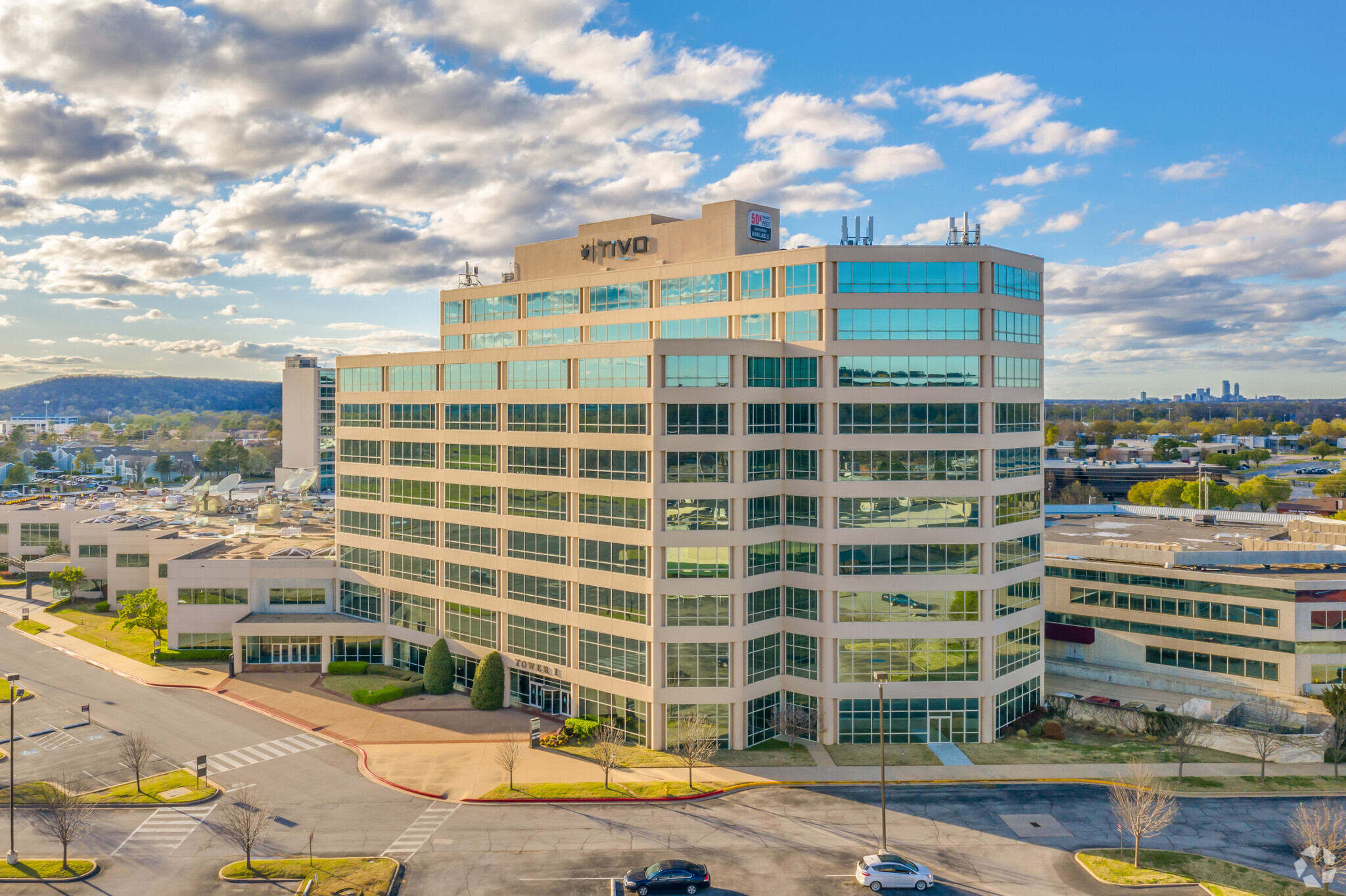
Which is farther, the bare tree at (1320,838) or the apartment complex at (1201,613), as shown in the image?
the apartment complex at (1201,613)

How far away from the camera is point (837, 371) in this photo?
2173 inches

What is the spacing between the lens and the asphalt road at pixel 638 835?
38.2 meters

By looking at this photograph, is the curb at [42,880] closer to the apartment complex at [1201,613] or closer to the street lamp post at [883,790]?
the street lamp post at [883,790]

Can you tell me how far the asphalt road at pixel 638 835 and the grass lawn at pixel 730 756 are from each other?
3847 mm

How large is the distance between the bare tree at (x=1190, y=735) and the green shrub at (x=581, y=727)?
3725cm

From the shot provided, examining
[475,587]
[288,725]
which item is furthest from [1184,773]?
[288,725]

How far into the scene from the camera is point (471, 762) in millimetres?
51812

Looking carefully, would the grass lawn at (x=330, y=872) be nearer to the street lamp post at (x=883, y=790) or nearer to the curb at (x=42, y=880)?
the curb at (x=42, y=880)

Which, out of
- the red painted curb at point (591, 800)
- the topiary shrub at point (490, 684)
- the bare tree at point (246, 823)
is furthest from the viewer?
the topiary shrub at point (490, 684)

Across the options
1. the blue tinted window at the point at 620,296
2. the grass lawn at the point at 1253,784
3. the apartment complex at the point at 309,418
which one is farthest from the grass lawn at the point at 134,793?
the apartment complex at the point at 309,418

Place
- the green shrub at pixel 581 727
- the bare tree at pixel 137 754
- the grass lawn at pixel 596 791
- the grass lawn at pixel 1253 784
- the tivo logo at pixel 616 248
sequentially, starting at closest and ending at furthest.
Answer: the grass lawn at pixel 596 791 → the bare tree at pixel 137 754 → the grass lawn at pixel 1253 784 → the green shrub at pixel 581 727 → the tivo logo at pixel 616 248

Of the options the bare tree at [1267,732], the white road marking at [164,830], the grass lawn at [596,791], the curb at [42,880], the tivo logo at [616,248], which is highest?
the tivo logo at [616,248]

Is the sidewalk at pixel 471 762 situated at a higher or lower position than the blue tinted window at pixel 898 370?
lower

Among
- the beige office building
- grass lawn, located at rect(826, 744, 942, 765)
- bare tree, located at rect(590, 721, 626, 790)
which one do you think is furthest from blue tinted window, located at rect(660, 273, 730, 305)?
grass lawn, located at rect(826, 744, 942, 765)
